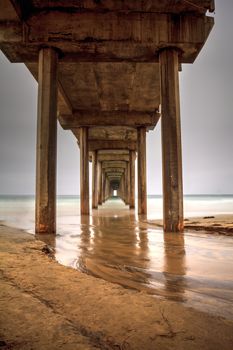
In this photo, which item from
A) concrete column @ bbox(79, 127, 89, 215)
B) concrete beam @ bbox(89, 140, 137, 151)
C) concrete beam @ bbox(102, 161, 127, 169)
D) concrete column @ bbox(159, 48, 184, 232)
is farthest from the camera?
concrete beam @ bbox(102, 161, 127, 169)

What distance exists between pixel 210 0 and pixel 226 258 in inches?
253

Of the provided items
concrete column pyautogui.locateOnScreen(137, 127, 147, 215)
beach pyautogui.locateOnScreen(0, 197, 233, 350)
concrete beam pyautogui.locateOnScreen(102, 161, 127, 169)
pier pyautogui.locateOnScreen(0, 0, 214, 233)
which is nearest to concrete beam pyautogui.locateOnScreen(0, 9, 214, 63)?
pier pyautogui.locateOnScreen(0, 0, 214, 233)

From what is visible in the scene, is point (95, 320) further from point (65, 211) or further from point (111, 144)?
point (111, 144)

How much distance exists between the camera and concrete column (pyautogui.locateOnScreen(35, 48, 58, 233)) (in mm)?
6832

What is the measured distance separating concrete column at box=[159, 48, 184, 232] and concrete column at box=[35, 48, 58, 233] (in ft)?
9.49

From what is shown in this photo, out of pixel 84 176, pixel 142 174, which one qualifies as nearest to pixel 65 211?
pixel 84 176

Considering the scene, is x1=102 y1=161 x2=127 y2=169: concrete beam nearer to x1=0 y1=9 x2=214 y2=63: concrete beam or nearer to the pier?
the pier

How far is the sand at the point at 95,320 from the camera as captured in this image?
4.71ft

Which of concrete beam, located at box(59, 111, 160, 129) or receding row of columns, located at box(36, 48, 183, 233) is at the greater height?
concrete beam, located at box(59, 111, 160, 129)

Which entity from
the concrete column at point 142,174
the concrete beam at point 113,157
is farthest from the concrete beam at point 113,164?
the concrete column at point 142,174

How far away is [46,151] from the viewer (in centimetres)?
692

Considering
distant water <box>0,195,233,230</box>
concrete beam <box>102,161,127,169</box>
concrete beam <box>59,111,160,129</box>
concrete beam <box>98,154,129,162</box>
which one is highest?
concrete beam <box>59,111,160,129</box>

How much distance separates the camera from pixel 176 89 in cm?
729

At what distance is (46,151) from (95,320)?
5.68 metres
